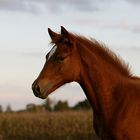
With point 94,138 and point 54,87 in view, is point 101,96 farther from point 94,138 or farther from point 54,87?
point 94,138

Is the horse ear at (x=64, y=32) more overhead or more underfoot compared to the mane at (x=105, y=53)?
more overhead

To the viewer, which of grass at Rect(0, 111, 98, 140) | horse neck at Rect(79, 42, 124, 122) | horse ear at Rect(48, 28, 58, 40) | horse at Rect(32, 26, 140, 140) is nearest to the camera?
horse at Rect(32, 26, 140, 140)

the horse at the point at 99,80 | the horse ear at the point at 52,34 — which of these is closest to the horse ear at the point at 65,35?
the horse at the point at 99,80

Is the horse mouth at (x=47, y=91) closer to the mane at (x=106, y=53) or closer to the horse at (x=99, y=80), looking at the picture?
the horse at (x=99, y=80)

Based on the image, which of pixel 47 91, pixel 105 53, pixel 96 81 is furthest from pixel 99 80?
pixel 47 91

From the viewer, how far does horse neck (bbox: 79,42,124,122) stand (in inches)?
318

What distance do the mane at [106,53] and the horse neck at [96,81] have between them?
140 mm

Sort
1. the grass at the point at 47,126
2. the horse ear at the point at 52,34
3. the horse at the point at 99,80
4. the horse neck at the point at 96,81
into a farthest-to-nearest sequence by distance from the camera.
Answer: the grass at the point at 47,126
the horse ear at the point at 52,34
the horse neck at the point at 96,81
the horse at the point at 99,80

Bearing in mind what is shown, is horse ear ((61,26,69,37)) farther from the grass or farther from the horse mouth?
the grass

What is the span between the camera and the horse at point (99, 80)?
781 cm

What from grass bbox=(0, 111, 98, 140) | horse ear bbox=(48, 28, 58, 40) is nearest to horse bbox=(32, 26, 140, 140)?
horse ear bbox=(48, 28, 58, 40)

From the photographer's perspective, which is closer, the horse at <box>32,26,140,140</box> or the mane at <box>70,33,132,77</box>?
the horse at <box>32,26,140,140</box>

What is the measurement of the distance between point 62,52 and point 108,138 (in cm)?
147

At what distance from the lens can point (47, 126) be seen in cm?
1952
